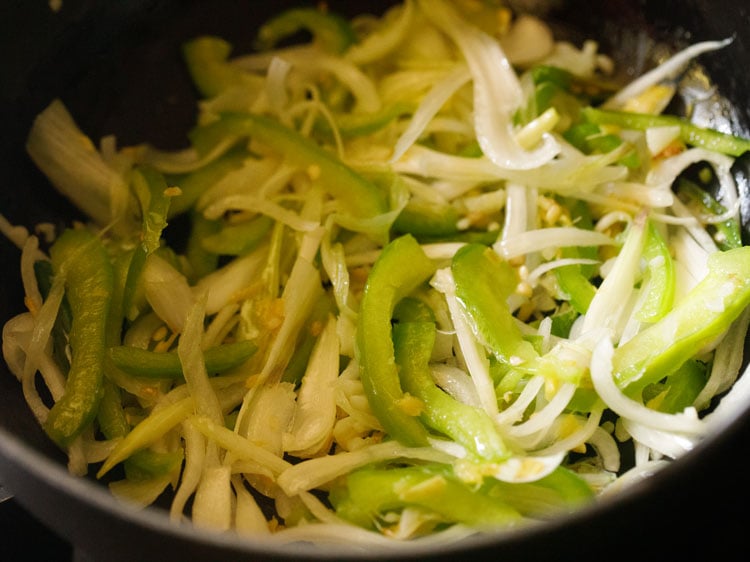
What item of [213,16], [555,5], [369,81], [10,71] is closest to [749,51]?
[555,5]

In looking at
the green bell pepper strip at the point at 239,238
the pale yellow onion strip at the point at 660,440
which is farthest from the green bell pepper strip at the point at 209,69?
the pale yellow onion strip at the point at 660,440

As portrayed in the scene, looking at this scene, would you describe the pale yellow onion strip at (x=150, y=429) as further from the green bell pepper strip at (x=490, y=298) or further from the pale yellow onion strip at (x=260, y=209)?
the green bell pepper strip at (x=490, y=298)

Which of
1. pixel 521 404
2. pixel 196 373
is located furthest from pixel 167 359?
pixel 521 404

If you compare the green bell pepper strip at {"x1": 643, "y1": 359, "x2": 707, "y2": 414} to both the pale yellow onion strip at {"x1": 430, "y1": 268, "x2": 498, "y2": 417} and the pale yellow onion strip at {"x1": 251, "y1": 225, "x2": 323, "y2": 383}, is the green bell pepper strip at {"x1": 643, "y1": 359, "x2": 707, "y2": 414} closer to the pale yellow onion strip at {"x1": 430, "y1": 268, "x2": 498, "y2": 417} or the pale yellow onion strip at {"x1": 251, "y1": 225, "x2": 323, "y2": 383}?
the pale yellow onion strip at {"x1": 430, "y1": 268, "x2": 498, "y2": 417}

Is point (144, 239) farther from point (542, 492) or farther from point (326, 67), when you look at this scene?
point (542, 492)

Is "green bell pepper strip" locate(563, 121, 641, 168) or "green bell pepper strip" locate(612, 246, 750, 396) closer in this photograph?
"green bell pepper strip" locate(612, 246, 750, 396)

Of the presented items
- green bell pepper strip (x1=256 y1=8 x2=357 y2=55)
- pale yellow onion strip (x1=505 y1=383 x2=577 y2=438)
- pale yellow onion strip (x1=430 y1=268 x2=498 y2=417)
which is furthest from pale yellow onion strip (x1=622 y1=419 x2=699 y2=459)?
green bell pepper strip (x1=256 y1=8 x2=357 y2=55)
